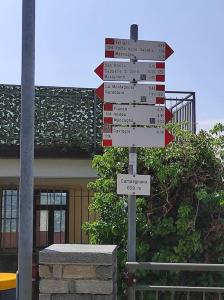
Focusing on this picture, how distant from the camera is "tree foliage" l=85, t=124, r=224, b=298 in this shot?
564 cm

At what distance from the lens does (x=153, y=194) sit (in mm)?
5871

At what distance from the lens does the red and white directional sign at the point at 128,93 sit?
473cm

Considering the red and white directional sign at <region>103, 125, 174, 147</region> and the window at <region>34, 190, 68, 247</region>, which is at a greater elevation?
the red and white directional sign at <region>103, 125, 174, 147</region>

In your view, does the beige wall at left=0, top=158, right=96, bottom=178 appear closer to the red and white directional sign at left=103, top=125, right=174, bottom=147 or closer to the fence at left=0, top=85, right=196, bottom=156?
the fence at left=0, top=85, right=196, bottom=156

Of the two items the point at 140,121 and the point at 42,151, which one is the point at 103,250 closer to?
the point at 140,121

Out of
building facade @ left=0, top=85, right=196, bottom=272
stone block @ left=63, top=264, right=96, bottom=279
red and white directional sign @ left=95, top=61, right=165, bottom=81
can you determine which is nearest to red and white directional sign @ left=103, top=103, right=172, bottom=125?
red and white directional sign @ left=95, top=61, right=165, bottom=81

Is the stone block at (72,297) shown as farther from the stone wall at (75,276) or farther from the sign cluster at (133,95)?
the sign cluster at (133,95)

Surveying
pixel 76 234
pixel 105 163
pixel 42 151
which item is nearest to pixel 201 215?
pixel 105 163

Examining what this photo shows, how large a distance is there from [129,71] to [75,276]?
75.9 inches

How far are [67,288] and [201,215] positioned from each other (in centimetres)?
217

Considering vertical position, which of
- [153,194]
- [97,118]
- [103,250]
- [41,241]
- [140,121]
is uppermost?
[97,118]

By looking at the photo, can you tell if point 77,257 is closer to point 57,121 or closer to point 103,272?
point 103,272

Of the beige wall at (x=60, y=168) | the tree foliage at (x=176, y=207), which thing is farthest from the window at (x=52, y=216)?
the tree foliage at (x=176, y=207)

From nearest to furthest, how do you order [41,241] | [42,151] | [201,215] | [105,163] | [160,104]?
[160,104] < [201,215] < [105,163] < [42,151] < [41,241]
